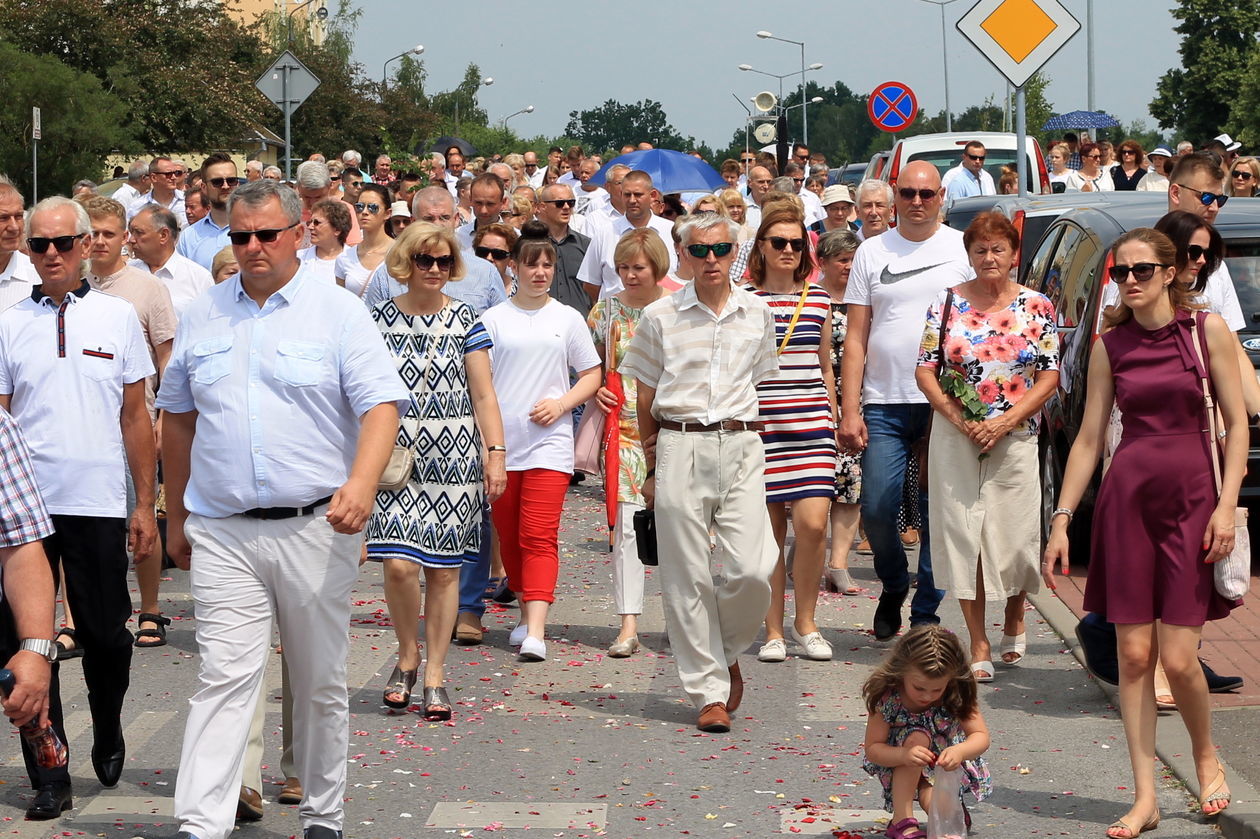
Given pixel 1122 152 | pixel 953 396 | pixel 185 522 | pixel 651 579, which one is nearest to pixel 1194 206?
pixel 953 396

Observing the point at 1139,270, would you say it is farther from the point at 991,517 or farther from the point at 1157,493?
the point at 991,517

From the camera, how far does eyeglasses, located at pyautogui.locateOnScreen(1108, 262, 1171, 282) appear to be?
643 cm

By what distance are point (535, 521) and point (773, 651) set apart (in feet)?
4.11

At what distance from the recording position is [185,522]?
5.93 meters

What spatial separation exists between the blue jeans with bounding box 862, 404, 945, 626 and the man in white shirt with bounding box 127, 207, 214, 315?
3950 millimetres

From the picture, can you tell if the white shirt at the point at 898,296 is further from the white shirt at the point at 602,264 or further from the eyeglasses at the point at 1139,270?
the white shirt at the point at 602,264

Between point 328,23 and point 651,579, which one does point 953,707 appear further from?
point 328,23

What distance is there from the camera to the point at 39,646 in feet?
13.9

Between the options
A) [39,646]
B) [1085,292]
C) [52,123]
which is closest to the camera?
[39,646]

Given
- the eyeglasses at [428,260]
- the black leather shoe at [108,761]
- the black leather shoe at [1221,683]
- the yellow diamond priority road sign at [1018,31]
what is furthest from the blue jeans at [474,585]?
the yellow diamond priority road sign at [1018,31]

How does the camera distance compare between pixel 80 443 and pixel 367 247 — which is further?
pixel 367 247

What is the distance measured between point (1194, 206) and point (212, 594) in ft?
18.3

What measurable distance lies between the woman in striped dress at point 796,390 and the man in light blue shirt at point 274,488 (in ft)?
10.4

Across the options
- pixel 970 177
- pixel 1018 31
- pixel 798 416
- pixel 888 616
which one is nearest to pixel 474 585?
pixel 798 416
